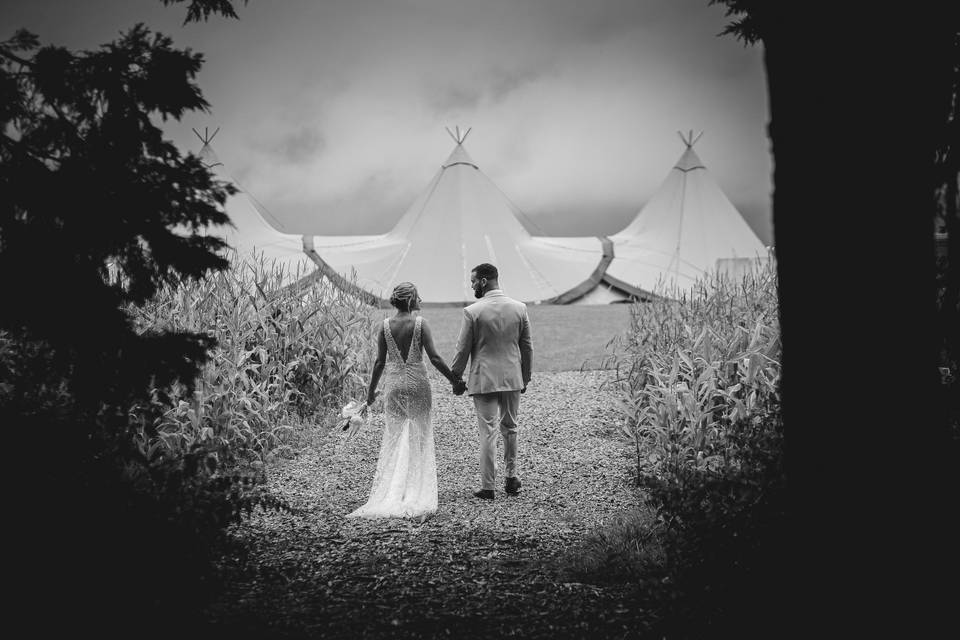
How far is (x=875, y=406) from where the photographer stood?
1507mm

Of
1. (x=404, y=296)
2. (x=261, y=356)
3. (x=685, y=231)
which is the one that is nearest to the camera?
(x=404, y=296)

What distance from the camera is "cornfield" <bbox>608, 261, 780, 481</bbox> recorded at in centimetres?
445

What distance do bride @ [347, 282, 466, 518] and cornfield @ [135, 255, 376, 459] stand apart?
1.12 metres

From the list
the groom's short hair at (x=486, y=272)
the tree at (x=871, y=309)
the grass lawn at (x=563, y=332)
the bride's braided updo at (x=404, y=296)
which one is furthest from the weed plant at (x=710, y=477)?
the grass lawn at (x=563, y=332)

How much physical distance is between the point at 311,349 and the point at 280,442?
1.08 meters

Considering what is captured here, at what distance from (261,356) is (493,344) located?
88.5 inches

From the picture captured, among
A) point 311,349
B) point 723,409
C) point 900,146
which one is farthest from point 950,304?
point 311,349

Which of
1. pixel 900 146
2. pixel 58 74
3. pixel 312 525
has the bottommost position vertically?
pixel 312 525

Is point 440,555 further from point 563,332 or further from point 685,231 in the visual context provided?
point 685,231

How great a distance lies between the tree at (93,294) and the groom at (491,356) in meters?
2.06

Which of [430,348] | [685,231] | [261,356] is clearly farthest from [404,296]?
[685,231]

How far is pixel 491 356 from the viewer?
4.14 meters

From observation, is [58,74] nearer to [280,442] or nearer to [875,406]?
[875,406]

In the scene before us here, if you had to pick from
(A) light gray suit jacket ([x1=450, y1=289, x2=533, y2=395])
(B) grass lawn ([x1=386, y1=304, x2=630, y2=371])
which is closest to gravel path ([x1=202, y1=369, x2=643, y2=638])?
(A) light gray suit jacket ([x1=450, y1=289, x2=533, y2=395])
